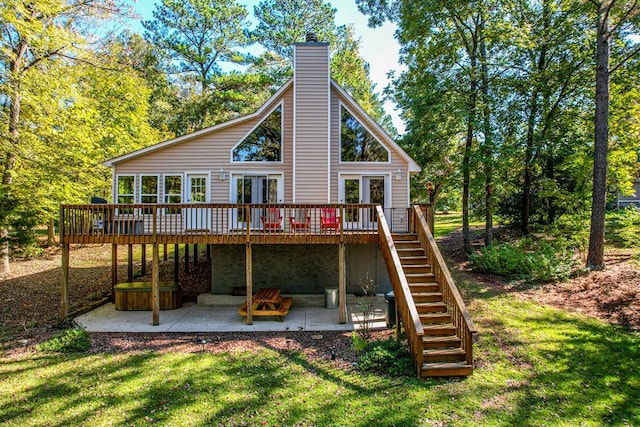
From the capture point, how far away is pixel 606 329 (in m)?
7.59

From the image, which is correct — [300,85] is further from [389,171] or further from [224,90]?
[224,90]

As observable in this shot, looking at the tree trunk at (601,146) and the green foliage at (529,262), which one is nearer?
the tree trunk at (601,146)

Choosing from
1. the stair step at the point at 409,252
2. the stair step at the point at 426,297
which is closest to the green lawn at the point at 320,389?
the stair step at the point at 426,297

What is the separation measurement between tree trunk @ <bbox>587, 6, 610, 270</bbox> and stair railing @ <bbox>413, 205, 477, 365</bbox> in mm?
6246

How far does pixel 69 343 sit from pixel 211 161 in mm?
6502

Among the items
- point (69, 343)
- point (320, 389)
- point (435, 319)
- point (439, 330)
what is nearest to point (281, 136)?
point (435, 319)

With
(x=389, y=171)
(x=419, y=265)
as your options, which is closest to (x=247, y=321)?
(x=419, y=265)

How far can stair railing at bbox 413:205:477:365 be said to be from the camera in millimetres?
5953

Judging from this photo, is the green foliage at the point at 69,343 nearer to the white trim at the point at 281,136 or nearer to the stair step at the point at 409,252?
the white trim at the point at 281,136

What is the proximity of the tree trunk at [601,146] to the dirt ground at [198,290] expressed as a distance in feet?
2.63

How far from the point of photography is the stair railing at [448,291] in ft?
19.5

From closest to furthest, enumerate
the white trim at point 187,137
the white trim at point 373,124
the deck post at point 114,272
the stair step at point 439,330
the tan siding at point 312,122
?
1. the stair step at point 439,330
2. the tan siding at point 312,122
3. the white trim at point 187,137
4. the white trim at point 373,124
5. the deck post at point 114,272

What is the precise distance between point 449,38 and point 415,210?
10.6 metres

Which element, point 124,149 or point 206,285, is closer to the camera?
point 206,285
